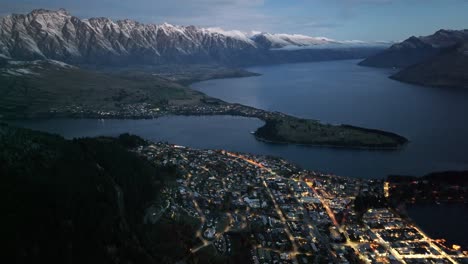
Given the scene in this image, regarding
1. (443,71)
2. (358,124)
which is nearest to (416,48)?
(443,71)

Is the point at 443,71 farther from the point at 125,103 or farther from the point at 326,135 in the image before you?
the point at 125,103

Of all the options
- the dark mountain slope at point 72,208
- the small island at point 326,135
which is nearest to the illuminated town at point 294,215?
the dark mountain slope at point 72,208

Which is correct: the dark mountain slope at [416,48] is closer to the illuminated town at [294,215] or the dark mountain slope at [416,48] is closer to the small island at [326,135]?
the small island at [326,135]

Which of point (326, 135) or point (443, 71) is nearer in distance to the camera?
point (326, 135)

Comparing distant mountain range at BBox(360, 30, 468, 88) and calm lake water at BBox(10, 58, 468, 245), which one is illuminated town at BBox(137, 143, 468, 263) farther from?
distant mountain range at BBox(360, 30, 468, 88)

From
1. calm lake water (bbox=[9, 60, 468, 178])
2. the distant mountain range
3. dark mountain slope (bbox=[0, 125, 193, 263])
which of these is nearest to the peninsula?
calm lake water (bbox=[9, 60, 468, 178])
